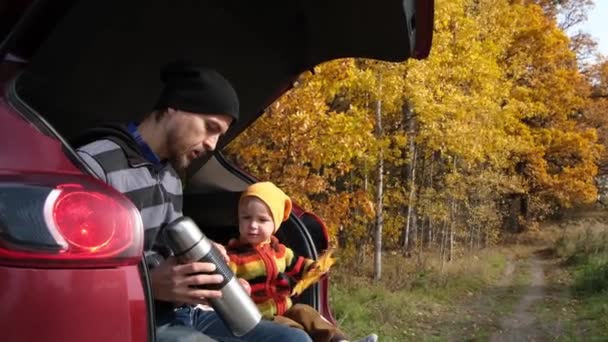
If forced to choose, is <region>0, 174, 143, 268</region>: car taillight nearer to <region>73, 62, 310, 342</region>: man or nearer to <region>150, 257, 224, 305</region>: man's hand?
<region>150, 257, 224, 305</region>: man's hand

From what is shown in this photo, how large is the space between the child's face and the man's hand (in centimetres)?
104

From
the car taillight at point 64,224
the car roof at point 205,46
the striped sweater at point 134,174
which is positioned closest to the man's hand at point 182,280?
the striped sweater at point 134,174

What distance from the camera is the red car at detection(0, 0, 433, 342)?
1359mm

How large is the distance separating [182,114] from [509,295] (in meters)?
13.7

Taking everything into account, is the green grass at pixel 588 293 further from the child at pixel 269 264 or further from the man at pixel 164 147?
the man at pixel 164 147

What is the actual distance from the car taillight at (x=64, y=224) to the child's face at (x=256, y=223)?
1420 millimetres

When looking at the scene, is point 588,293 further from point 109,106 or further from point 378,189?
point 109,106

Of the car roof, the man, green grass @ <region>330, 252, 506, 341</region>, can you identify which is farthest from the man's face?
green grass @ <region>330, 252, 506, 341</region>

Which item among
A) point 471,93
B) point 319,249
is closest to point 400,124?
point 471,93

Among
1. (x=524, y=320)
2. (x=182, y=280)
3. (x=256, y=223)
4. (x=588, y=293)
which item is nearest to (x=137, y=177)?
(x=182, y=280)

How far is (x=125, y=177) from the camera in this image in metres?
1.96

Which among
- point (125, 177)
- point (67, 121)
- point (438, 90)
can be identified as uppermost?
point (438, 90)

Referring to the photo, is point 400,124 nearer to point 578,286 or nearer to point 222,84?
point 578,286

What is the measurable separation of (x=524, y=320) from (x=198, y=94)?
33.1 feet
